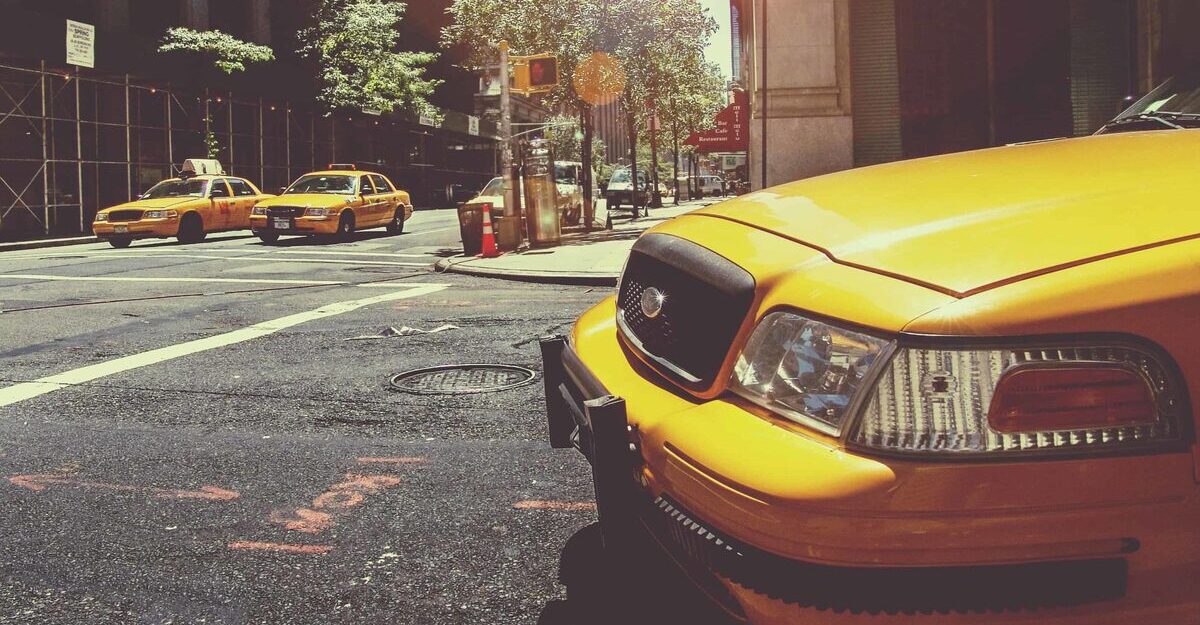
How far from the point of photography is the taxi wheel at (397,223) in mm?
25641

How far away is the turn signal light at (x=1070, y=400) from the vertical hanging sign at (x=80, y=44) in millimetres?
28999

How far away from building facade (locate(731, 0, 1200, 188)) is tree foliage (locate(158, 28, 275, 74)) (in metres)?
21.1

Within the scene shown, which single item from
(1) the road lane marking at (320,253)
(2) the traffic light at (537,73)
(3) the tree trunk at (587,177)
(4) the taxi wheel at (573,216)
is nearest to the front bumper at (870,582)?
(1) the road lane marking at (320,253)

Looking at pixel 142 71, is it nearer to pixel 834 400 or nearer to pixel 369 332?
pixel 369 332

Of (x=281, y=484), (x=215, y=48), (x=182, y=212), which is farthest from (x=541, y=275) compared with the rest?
(x=215, y=48)

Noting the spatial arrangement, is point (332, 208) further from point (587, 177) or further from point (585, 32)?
point (585, 32)

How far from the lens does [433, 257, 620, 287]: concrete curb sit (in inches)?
493

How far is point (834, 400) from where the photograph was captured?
1808mm

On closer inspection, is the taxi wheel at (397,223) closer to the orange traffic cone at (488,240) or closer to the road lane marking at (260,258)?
the road lane marking at (260,258)

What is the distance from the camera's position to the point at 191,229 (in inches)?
889

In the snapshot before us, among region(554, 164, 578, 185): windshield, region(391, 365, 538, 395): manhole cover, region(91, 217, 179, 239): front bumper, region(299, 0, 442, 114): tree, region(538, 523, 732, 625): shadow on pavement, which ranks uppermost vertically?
region(299, 0, 442, 114): tree

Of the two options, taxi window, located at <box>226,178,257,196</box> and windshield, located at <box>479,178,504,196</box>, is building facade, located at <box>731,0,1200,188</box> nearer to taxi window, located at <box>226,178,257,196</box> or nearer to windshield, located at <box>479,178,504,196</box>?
windshield, located at <box>479,178,504,196</box>

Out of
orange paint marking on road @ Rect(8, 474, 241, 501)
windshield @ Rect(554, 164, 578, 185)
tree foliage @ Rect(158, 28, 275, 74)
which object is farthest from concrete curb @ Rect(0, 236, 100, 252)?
orange paint marking on road @ Rect(8, 474, 241, 501)

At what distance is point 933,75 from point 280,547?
14093 millimetres
